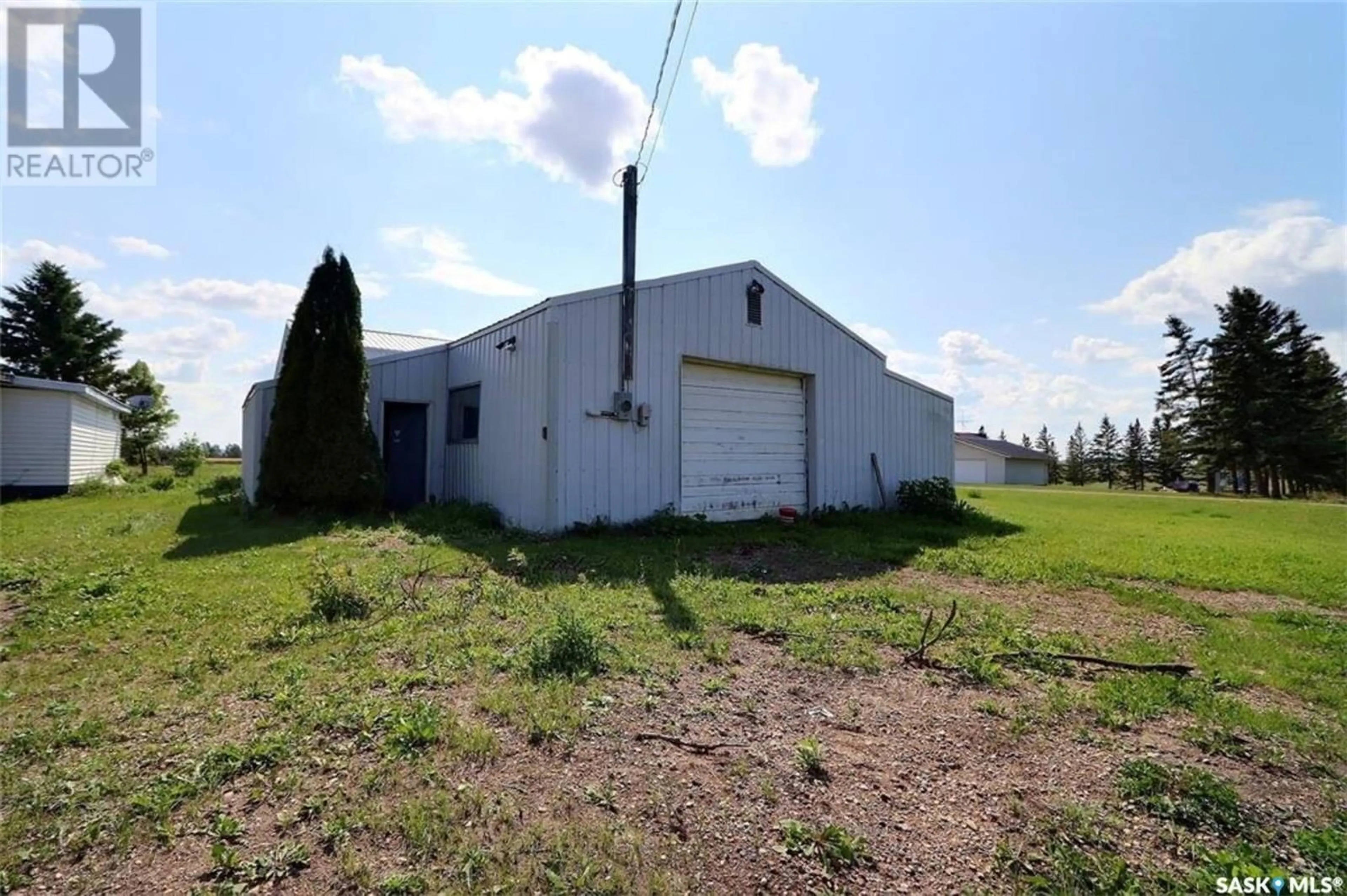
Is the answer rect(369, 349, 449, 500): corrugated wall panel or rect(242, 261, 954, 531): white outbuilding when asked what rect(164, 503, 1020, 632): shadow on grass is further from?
rect(369, 349, 449, 500): corrugated wall panel

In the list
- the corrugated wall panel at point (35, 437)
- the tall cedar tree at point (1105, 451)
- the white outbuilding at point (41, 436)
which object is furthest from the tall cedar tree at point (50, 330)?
the tall cedar tree at point (1105, 451)

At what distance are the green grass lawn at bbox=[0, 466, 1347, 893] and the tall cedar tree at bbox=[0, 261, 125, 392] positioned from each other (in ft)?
96.5

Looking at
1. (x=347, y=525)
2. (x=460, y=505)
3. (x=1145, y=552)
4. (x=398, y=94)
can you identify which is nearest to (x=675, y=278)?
(x=398, y=94)

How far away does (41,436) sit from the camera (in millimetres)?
13398

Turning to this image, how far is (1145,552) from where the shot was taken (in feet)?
24.2

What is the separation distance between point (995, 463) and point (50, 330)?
5326 cm

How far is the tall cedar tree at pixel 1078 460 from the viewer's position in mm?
49312

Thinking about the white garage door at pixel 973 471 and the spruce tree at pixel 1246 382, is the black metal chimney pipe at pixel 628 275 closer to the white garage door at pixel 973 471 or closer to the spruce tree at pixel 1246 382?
the spruce tree at pixel 1246 382

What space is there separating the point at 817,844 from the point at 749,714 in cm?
91

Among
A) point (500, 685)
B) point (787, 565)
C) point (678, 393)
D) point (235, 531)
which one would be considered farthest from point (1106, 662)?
point (235, 531)

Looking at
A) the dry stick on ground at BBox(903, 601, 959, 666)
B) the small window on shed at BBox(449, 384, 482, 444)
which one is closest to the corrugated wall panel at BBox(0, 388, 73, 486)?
the small window on shed at BBox(449, 384, 482, 444)

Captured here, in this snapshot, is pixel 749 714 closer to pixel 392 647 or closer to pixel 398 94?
pixel 392 647

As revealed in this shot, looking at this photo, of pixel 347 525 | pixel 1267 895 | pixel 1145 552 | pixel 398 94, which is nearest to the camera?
pixel 1267 895

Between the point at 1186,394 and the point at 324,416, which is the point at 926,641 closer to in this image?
the point at 324,416
